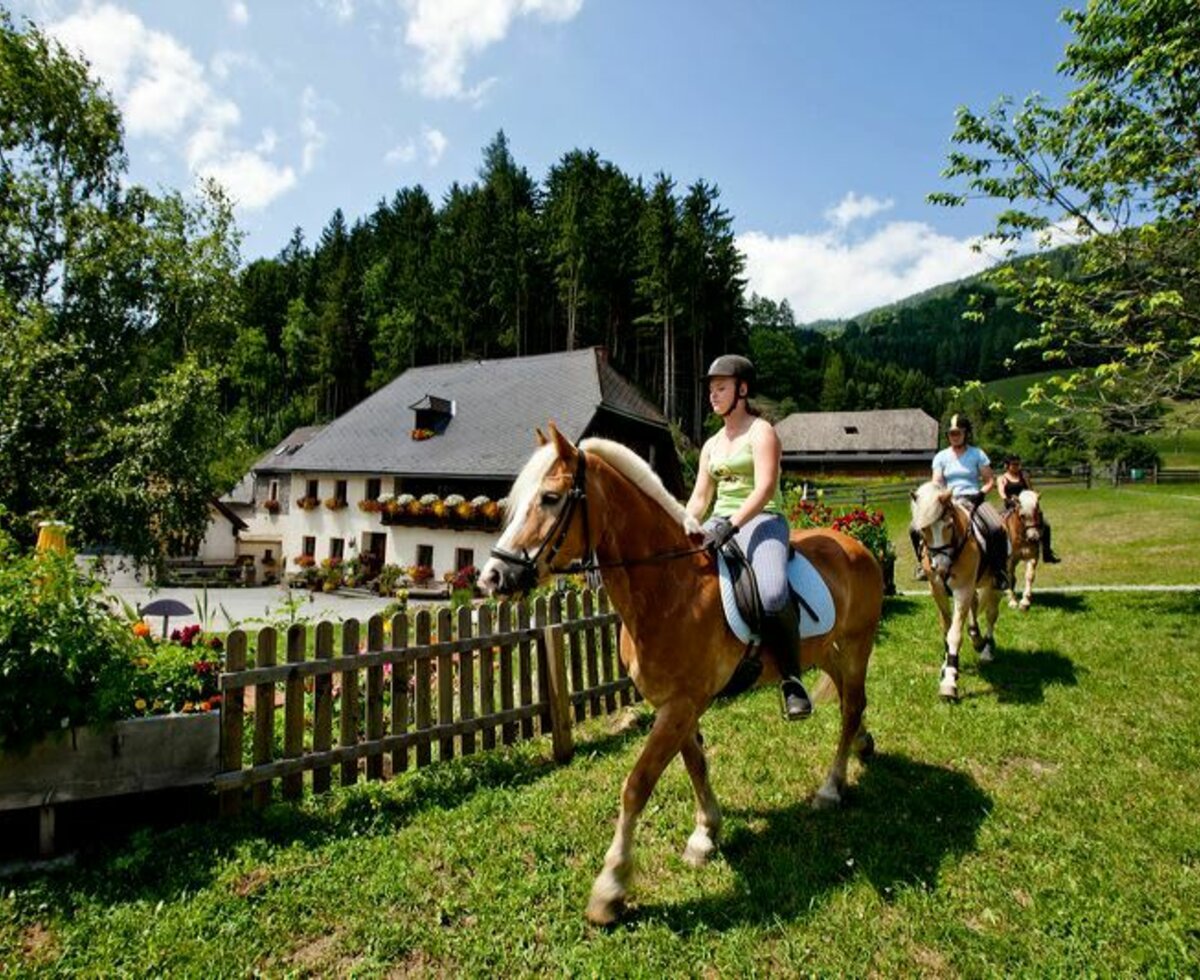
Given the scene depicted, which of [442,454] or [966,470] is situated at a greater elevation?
[442,454]

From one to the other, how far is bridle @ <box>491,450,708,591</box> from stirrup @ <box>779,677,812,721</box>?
117 cm

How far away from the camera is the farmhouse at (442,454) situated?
85.3ft

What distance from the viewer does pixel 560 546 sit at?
328 centimetres

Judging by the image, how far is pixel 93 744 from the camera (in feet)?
13.4

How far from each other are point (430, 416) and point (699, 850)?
2848 centimetres

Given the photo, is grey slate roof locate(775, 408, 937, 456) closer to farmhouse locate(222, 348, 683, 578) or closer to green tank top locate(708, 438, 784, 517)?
farmhouse locate(222, 348, 683, 578)

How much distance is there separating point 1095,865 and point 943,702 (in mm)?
3072

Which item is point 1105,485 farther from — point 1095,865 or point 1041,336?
point 1095,865

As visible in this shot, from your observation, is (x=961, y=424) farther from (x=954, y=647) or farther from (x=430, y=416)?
(x=430, y=416)

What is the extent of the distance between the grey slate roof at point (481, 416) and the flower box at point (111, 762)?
64.3 ft

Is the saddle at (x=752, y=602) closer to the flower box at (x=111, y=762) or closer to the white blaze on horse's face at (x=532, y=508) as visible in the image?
the white blaze on horse's face at (x=532, y=508)

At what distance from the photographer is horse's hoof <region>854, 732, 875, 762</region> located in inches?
207

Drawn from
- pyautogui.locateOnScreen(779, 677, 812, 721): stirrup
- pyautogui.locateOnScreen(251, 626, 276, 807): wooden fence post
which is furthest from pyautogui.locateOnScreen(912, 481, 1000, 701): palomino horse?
pyautogui.locateOnScreen(251, 626, 276, 807): wooden fence post

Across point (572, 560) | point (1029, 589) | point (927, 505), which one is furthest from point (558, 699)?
point (1029, 589)
